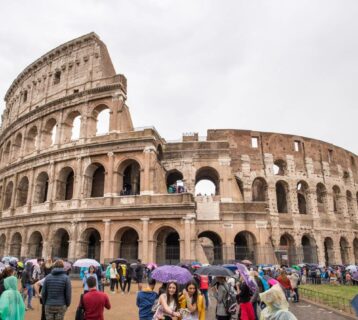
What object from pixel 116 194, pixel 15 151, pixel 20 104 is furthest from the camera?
pixel 20 104

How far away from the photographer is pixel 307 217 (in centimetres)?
2467

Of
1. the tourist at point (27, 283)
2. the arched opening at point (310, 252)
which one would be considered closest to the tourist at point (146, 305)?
the tourist at point (27, 283)

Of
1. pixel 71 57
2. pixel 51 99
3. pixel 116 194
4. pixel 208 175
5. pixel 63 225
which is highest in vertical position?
pixel 71 57

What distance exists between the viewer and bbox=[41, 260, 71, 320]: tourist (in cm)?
473

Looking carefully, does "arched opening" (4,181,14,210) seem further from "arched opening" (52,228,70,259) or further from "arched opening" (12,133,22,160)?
"arched opening" (52,228,70,259)

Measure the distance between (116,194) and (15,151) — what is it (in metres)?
12.9

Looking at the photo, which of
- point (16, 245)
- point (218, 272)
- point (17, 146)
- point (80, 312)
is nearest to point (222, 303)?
point (218, 272)

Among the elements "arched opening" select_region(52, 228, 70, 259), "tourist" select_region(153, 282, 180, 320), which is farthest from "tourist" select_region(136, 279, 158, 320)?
"arched opening" select_region(52, 228, 70, 259)

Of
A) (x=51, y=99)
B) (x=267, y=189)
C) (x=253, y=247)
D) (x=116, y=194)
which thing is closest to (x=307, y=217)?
(x=267, y=189)

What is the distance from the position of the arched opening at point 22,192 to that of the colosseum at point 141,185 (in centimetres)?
9

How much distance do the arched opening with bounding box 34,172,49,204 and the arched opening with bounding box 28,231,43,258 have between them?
243cm

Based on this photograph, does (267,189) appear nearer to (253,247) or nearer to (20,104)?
(253,247)

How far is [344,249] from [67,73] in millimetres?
27228

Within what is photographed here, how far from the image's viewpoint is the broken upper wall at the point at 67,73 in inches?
922
